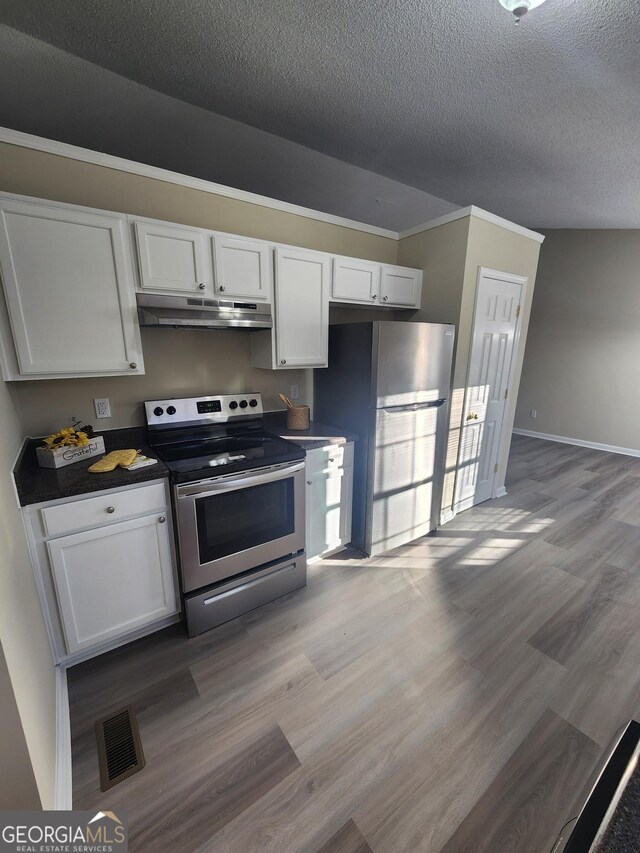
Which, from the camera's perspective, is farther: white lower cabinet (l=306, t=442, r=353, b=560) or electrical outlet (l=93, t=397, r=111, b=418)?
white lower cabinet (l=306, t=442, r=353, b=560)

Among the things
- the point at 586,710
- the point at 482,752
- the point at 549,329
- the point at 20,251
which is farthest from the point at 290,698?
the point at 549,329

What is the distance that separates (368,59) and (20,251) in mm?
1920

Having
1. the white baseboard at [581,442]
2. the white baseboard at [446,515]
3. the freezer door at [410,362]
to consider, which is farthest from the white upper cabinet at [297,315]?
the white baseboard at [581,442]

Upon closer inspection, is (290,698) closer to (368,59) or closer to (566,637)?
(566,637)

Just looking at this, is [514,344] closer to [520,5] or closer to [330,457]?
[330,457]

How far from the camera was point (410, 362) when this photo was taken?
2465 millimetres

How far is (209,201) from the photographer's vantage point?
2215 mm

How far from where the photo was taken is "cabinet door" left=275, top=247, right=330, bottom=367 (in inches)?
89.6

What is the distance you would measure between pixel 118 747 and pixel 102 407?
166cm

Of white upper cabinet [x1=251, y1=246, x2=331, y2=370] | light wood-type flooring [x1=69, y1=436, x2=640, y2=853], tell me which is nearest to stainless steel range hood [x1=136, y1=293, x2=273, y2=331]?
white upper cabinet [x1=251, y1=246, x2=331, y2=370]

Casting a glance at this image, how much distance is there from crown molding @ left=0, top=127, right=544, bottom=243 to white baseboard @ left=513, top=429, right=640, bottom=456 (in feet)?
12.1

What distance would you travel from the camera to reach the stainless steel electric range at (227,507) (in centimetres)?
185

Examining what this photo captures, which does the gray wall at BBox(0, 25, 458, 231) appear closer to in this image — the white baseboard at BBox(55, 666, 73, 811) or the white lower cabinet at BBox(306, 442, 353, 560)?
the white lower cabinet at BBox(306, 442, 353, 560)

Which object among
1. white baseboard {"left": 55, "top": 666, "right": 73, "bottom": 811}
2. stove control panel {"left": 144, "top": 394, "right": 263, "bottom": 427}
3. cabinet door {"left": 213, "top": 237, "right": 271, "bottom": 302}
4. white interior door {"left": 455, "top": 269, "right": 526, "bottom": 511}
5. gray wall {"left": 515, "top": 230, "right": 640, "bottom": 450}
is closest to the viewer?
white baseboard {"left": 55, "top": 666, "right": 73, "bottom": 811}
